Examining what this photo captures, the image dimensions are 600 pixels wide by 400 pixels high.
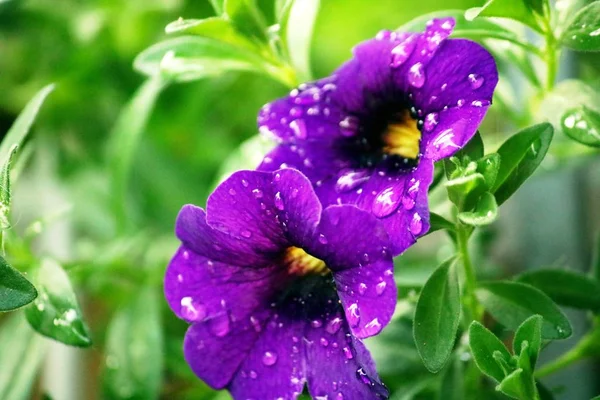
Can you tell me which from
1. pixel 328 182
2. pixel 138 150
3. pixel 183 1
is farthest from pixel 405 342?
pixel 183 1

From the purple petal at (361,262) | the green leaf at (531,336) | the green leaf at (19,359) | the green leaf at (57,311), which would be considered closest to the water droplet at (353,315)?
the purple petal at (361,262)

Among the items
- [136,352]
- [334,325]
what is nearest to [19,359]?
[136,352]

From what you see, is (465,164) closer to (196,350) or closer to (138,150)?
(196,350)

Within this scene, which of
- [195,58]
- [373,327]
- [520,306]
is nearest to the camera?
[373,327]

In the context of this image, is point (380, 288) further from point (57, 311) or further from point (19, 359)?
point (19, 359)

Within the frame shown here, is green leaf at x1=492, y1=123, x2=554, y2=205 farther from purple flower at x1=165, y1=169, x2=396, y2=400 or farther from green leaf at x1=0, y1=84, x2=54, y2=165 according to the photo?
green leaf at x1=0, y1=84, x2=54, y2=165

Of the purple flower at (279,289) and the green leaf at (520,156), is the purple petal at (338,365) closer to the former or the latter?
the purple flower at (279,289)

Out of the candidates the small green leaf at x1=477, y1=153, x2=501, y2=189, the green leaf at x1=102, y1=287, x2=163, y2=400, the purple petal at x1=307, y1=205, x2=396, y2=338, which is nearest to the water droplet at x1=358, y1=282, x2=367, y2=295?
the purple petal at x1=307, y1=205, x2=396, y2=338
